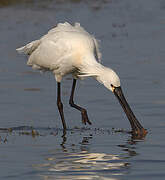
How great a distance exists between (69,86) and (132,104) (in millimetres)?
2679

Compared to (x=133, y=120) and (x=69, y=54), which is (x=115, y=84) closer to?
(x=133, y=120)

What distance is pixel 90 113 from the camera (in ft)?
44.1

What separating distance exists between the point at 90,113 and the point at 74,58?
117 cm

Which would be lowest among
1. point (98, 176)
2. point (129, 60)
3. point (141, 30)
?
point (98, 176)

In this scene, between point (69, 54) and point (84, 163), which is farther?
point (69, 54)

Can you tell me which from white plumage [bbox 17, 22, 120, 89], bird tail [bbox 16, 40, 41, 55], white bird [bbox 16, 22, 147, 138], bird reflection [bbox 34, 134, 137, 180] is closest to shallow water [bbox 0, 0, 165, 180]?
bird reflection [bbox 34, 134, 137, 180]

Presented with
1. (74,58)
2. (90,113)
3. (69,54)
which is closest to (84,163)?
(74,58)

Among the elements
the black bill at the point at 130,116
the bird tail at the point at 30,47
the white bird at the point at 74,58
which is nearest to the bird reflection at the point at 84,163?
the black bill at the point at 130,116

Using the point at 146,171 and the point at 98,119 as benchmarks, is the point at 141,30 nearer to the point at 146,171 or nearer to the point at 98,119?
the point at 98,119

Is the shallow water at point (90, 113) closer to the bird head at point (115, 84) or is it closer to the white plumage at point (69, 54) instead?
the bird head at point (115, 84)

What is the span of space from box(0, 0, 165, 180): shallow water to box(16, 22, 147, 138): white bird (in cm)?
46

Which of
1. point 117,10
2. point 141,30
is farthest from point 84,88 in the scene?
point 117,10

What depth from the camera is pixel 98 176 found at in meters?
9.20

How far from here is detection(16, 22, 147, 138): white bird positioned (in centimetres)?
1212
